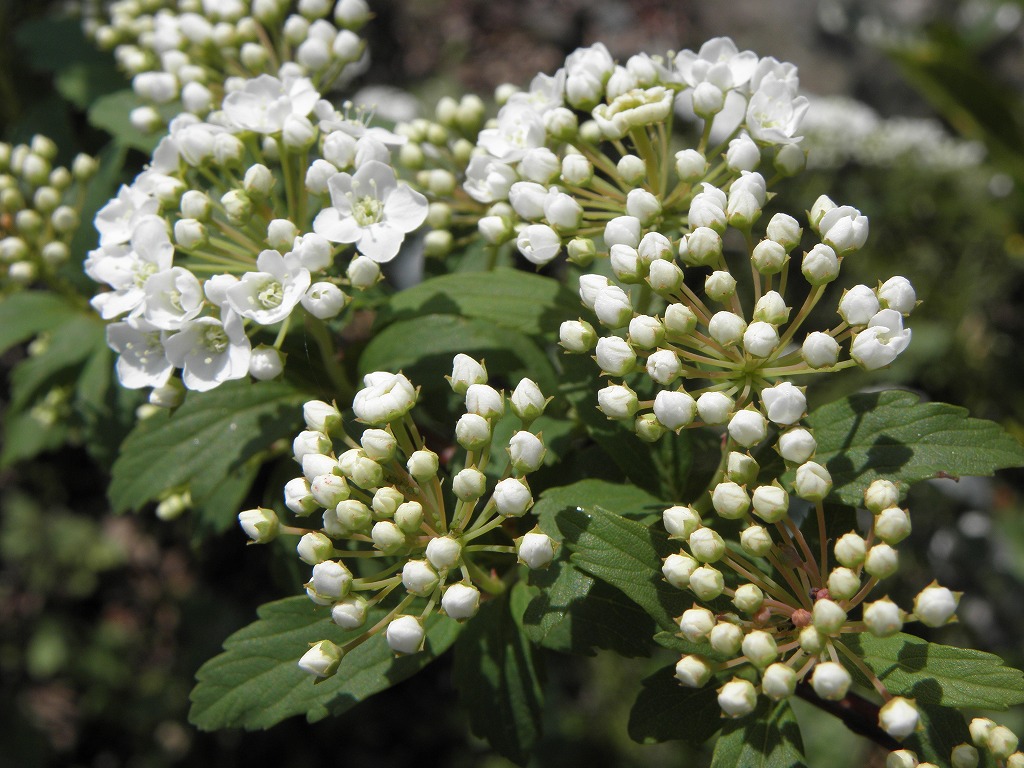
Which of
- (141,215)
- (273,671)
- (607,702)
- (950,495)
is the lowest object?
(607,702)

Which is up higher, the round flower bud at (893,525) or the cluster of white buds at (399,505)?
the round flower bud at (893,525)

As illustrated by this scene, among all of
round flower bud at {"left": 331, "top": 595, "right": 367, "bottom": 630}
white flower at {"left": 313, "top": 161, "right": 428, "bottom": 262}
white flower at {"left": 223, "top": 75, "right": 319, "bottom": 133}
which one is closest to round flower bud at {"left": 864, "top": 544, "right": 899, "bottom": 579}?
round flower bud at {"left": 331, "top": 595, "right": 367, "bottom": 630}

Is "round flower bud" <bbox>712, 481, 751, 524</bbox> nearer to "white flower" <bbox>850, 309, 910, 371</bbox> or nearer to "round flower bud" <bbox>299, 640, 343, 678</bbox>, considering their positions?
"white flower" <bbox>850, 309, 910, 371</bbox>

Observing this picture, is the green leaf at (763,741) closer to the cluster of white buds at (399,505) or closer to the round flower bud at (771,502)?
the round flower bud at (771,502)

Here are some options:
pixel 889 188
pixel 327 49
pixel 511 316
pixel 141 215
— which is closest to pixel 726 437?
pixel 511 316

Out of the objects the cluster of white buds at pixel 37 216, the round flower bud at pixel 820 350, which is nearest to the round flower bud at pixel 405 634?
the round flower bud at pixel 820 350

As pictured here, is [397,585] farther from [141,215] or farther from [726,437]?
[141,215]
